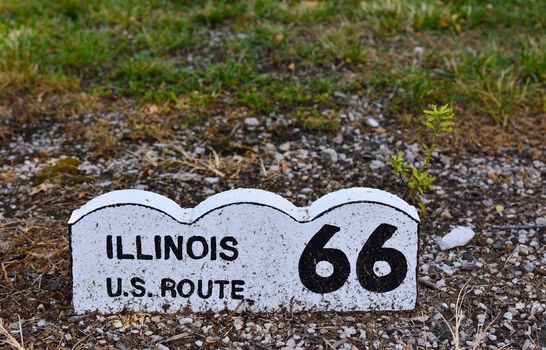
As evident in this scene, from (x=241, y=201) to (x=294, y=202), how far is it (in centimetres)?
97

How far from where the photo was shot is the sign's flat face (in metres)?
2.72

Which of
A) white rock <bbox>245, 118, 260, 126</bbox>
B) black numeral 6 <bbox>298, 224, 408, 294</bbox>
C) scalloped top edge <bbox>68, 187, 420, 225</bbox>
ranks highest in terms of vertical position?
scalloped top edge <bbox>68, 187, 420, 225</bbox>

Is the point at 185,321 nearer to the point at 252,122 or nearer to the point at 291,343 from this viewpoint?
the point at 291,343

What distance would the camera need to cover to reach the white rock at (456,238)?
3.31 metres

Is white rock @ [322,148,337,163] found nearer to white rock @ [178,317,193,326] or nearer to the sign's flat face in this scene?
the sign's flat face

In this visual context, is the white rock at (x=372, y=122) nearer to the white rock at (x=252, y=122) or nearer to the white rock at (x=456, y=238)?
the white rock at (x=252, y=122)

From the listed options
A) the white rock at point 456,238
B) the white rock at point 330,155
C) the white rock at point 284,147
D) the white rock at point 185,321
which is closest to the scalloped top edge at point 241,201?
the white rock at point 185,321

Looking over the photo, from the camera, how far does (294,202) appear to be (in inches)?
144

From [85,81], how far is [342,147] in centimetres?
172

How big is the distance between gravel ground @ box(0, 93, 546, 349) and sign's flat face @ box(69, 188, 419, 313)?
72 mm

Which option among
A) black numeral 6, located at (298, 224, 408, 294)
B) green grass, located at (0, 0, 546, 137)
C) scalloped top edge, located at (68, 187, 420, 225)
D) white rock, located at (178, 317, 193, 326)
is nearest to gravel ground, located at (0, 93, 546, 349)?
white rock, located at (178, 317, 193, 326)

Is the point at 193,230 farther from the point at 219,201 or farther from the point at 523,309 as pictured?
the point at 523,309

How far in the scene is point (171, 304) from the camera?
286 centimetres

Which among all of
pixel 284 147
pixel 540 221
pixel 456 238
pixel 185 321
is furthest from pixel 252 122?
pixel 185 321
